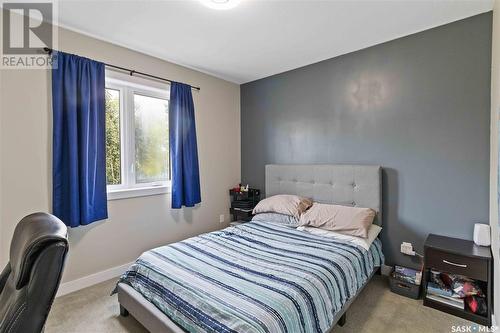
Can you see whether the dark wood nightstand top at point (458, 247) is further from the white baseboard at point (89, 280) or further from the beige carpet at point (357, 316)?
the white baseboard at point (89, 280)

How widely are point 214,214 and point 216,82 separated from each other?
2055mm

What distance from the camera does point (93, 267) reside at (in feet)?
8.80

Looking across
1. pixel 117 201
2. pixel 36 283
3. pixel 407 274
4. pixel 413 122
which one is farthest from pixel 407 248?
pixel 117 201

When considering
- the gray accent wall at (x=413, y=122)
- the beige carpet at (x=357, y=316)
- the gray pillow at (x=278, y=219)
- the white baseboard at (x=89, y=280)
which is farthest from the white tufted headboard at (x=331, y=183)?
the white baseboard at (x=89, y=280)

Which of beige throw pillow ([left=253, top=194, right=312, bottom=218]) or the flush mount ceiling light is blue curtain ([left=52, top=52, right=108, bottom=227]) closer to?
the flush mount ceiling light

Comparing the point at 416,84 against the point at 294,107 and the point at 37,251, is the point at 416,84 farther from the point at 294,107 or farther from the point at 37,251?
the point at 37,251

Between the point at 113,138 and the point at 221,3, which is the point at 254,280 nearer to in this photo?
the point at 221,3

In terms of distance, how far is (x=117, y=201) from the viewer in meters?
2.85

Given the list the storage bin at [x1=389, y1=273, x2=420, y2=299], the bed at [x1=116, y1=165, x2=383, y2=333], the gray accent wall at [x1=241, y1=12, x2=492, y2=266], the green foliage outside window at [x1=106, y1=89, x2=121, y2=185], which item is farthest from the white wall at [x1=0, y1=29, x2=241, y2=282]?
the storage bin at [x1=389, y1=273, x2=420, y2=299]

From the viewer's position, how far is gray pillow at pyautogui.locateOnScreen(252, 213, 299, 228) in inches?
117

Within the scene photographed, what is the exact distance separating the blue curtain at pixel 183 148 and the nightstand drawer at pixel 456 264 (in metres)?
2.69

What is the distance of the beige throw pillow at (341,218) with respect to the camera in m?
2.49

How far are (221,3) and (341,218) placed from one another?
2.30m

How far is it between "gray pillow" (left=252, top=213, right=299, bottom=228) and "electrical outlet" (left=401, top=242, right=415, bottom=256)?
1.12 m
